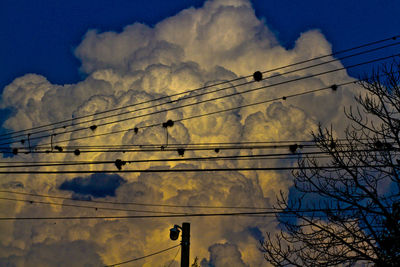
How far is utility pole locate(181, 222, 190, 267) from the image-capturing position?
19.5 m

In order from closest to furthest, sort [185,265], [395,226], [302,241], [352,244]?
[395,226], [352,244], [302,241], [185,265]

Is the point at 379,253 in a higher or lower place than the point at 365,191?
lower

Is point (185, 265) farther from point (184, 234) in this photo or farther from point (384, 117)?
point (384, 117)

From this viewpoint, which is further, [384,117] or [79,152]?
[79,152]

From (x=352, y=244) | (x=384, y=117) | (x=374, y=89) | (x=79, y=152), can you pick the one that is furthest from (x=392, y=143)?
(x=79, y=152)

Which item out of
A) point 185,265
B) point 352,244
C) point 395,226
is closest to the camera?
point 395,226

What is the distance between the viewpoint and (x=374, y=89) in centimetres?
1464

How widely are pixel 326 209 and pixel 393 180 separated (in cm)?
201

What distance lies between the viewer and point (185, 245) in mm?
19891

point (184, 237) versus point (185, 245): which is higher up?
point (184, 237)

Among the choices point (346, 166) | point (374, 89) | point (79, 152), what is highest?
point (374, 89)

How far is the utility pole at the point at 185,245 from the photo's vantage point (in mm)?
19531

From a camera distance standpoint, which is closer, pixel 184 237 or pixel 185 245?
pixel 185 245

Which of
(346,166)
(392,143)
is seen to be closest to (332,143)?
(346,166)
